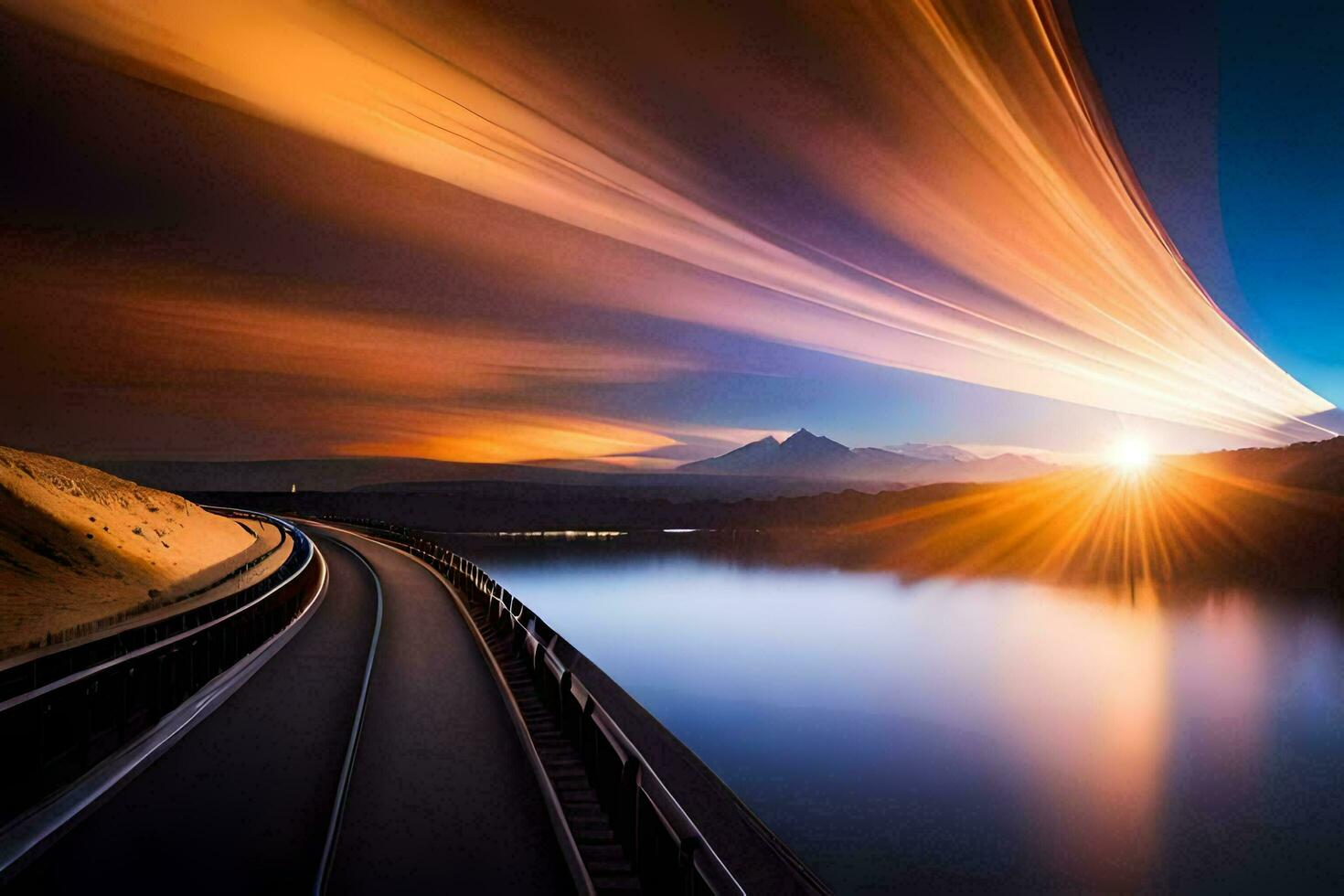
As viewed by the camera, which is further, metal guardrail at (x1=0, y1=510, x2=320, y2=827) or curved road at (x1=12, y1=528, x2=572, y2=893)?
metal guardrail at (x1=0, y1=510, x2=320, y2=827)

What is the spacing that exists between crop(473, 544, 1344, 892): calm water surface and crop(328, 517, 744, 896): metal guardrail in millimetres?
9313

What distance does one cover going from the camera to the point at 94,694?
411 inches

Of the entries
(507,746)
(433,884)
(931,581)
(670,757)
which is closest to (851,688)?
(670,757)

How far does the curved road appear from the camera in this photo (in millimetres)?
7129

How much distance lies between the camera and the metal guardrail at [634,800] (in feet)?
17.3

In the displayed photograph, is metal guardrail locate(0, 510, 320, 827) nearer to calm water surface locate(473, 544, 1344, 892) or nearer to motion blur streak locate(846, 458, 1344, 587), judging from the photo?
calm water surface locate(473, 544, 1344, 892)

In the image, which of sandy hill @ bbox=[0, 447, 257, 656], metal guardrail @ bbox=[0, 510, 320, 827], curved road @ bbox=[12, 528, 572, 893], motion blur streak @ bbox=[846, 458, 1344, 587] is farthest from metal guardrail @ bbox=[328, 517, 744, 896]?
motion blur streak @ bbox=[846, 458, 1344, 587]

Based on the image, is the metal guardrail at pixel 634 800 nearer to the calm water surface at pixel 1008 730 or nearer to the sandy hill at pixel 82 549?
the calm water surface at pixel 1008 730

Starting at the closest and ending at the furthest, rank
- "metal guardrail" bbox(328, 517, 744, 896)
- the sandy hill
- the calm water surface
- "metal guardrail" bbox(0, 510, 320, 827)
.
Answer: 1. "metal guardrail" bbox(328, 517, 744, 896)
2. "metal guardrail" bbox(0, 510, 320, 827)
3. the calm water surface
4. the sandy hill

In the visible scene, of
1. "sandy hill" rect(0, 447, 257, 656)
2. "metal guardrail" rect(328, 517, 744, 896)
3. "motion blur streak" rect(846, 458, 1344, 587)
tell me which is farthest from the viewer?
"motion blur streak" rect(846, 458, 1344, 587)

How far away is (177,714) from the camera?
12.4m

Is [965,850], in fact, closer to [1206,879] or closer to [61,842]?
[1206,879]

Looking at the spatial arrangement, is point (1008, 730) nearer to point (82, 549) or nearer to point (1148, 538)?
point (82, 549)

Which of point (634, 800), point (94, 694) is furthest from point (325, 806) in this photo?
point (94, 694)
